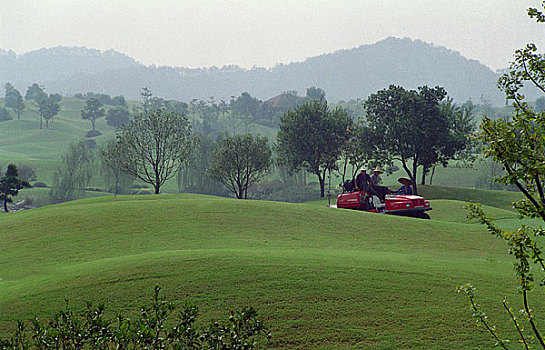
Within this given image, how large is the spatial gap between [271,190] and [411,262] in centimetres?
7565

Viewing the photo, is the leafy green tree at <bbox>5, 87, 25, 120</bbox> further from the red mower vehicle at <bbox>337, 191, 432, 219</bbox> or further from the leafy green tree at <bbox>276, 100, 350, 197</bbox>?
the red mower vehicle at <bbox>337, 191, 432, 219</bbox>

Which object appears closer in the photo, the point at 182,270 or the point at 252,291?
the point at 252,291

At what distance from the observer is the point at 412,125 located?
5591cm

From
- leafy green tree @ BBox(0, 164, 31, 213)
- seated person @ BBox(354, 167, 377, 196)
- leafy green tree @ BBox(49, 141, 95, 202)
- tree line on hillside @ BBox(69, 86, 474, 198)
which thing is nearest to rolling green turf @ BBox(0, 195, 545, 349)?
seated person @ BBox(354, 167, 377, 196)

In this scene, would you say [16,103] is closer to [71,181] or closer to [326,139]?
[71,181]

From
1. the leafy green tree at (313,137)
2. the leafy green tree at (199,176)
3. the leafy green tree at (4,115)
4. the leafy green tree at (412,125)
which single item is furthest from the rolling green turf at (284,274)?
the leafy green tree at (4,115)

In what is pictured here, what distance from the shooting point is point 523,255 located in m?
5.09

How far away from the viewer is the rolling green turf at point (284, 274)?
9148 millimetres

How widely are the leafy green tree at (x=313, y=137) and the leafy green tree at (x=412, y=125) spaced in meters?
7.69

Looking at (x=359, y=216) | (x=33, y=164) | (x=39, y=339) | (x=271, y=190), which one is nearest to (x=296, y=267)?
(x=39, y=339)

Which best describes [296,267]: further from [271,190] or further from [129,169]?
[271,190]

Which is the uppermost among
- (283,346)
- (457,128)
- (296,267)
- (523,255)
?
(457,128)

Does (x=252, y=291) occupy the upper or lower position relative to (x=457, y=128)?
lower

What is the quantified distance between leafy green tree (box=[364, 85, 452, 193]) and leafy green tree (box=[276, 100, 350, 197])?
7.69m
